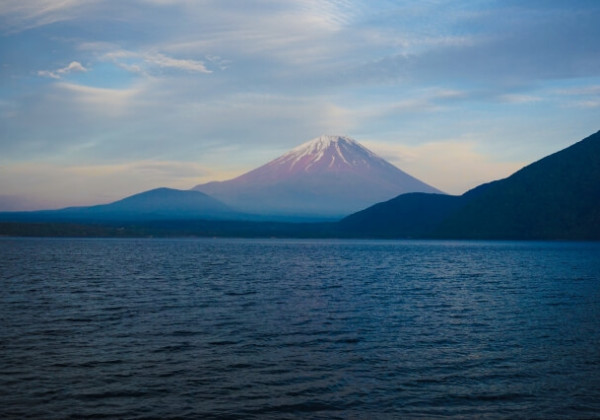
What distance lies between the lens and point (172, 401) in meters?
18.6

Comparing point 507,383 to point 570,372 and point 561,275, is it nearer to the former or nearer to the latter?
point 570,372

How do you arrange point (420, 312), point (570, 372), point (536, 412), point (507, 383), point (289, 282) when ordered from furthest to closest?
point (289, 282)
point (420, 312)
point (570, 372)
point (507, 383)
point (536, 412)

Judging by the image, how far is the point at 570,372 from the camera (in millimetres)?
22891

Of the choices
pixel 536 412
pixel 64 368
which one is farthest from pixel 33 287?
pixel 536 412

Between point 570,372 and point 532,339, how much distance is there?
22.5ft

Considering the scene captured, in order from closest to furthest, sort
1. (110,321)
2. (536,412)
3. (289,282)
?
1. (536,412)
2. (110,321)
3. (289,282)

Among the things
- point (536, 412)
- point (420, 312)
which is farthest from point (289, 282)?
point (536, 412)

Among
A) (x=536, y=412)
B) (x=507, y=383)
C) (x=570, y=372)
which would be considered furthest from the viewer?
(x=570, y=372)

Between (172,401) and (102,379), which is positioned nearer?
(172,401)

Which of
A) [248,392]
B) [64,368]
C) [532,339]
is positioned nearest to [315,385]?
[248,392]

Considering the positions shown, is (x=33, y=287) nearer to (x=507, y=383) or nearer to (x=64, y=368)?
(x=64, y=368)

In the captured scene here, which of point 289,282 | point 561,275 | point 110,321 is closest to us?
point 110,321

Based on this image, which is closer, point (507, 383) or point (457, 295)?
point (507, 383)

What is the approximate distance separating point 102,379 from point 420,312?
23.6 m
